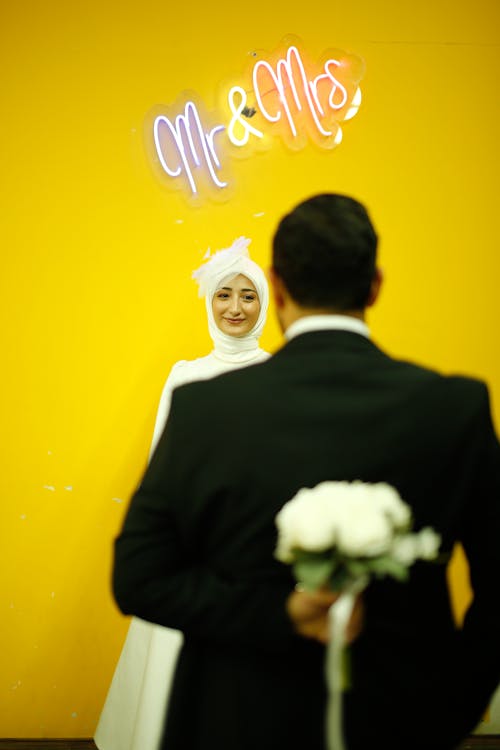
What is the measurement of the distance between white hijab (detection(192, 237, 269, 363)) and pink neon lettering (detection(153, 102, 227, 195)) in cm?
47

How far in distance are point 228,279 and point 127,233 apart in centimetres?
58

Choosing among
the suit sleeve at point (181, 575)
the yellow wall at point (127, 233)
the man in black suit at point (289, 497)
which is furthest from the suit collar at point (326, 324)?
the yellow wall at point (127, 233)

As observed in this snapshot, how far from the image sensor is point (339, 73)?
333 cm

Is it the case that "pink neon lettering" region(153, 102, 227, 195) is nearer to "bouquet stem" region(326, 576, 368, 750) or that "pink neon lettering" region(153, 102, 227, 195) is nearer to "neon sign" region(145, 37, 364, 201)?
"neon sign" region(145, 37, 364, 201)

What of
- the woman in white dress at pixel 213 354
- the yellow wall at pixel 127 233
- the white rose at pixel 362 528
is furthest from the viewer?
the yellow wall at pixel 127 233

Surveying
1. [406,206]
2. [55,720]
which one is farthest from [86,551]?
[406,206]

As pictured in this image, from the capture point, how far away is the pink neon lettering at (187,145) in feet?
10.8

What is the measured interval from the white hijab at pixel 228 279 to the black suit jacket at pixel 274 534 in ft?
6.11

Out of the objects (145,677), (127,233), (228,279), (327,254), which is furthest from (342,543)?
(127,233)

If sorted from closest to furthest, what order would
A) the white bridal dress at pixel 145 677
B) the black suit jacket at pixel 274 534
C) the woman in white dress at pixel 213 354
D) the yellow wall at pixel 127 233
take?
1. the black suit jacket at pixel 274 534
2. the white bridal dress at pixel 145 677
3. the woman in white dress at pixel 213 354
4. the yellow wall at pixel 127 233

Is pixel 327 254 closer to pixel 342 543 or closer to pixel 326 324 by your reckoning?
pixel 326 324

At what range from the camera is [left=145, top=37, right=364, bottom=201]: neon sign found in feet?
10.9

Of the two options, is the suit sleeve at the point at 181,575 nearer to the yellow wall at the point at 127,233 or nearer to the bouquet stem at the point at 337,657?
the bouquet stem at the point at 337,657

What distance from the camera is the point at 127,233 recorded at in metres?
3.31
